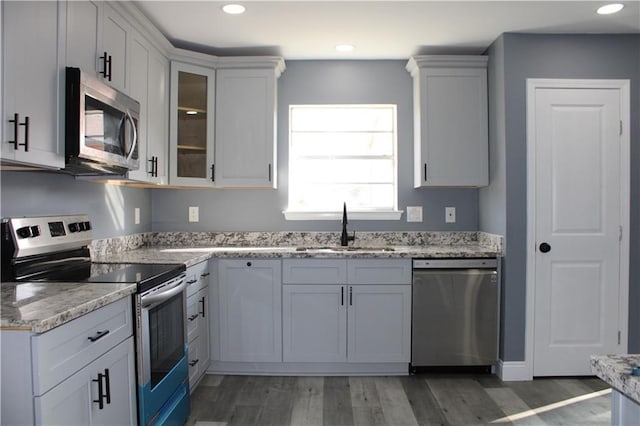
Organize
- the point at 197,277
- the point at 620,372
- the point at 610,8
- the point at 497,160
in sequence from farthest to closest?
the point at 497,160, the point at 197,277, the point at 610,8, the point at 620,372

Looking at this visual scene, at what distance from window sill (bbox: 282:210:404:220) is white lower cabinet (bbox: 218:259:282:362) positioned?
2.10 feet

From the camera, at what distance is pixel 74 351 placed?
55.2 inches

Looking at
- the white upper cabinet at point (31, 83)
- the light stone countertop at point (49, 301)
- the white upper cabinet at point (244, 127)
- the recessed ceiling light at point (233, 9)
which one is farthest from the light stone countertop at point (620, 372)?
the white upper cabinet at point (244, 127)

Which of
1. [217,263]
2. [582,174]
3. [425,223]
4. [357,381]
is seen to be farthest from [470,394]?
[217,263]

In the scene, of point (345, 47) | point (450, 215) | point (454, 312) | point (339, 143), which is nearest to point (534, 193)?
point (450, 215)

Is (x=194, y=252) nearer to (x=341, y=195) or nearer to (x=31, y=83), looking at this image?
(x=341, y=195)

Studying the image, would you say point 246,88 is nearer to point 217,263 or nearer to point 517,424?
point 217,263

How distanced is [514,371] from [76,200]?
3003mm

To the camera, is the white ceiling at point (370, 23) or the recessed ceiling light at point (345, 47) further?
the recessed ceiling light at point (345, 47)

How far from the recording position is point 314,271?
3018mm

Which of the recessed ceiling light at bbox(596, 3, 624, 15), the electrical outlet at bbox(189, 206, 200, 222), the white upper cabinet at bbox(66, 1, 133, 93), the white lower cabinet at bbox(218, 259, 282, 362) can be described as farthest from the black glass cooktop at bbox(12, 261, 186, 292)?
the recessed ceiling light at bbox(596, 3, 624, 15)

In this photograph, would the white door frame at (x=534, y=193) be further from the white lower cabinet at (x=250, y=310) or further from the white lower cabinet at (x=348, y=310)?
the white lower cabinet at (x=250, y=310)

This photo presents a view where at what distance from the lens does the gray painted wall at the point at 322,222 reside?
11.7ft

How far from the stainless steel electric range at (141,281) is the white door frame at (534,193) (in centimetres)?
226
